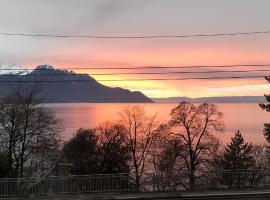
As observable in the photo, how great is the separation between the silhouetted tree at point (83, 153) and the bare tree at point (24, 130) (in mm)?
5944

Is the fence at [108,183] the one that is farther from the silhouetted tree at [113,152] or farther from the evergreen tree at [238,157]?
the evergreen tree at [238,157]

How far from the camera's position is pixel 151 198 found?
2020 centimetres

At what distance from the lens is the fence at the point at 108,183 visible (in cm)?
2273

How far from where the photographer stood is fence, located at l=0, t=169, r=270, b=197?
2273 cm

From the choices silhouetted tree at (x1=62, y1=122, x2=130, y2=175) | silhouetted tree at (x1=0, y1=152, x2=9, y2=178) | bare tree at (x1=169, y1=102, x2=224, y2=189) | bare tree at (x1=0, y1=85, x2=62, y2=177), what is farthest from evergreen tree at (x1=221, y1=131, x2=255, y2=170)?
silhouetted tree at (x1=0, y1=152, x2=9, y2=178)

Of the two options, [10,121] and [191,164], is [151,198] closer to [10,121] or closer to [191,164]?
[10,121]

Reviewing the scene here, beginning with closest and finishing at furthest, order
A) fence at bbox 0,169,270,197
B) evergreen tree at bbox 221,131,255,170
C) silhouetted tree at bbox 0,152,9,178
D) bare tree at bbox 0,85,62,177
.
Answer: fence at bbox 0,169,270,197
silhouetted tree at bbox 0,152,9,178
bare tree at bbox 0,85,62,177
evergreen tree at bbox 221,131,255,170

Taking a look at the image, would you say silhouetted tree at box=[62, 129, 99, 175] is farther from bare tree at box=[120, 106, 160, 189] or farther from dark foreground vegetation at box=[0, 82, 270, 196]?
bare tree at box=[120, 106, 160, 189]

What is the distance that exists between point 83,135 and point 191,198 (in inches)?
1554

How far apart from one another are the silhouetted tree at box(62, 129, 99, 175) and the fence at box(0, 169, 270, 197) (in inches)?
1085

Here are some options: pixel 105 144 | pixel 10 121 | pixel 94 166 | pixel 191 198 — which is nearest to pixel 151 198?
pixel 191 198

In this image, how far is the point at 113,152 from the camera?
5716 cm

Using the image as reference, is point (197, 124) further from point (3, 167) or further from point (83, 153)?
point (3, 167)

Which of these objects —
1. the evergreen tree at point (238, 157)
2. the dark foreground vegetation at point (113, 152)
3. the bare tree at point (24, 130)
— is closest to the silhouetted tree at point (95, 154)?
the dark foreground vegetation at point (113, 152)
